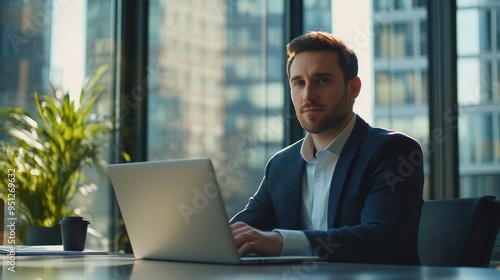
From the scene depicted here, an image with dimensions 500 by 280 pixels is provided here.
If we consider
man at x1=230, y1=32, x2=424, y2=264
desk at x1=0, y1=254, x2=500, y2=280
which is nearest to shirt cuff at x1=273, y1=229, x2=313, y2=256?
man at x1=230, y1=32, x2=424, y2=264

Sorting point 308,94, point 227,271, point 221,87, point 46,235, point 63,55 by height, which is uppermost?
point 63,55

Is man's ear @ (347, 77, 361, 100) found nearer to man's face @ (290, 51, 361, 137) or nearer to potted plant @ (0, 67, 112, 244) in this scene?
man's face @ (290, 51, 361, 137)

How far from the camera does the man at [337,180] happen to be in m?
2.02

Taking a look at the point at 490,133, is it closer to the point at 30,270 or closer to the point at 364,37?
the point at 364,37

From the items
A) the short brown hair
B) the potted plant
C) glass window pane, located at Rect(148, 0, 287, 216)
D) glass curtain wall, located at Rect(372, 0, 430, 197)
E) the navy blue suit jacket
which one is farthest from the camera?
glass window pane, located at Rect(148, 0, 287, 216)

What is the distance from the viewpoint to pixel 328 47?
8.31ft

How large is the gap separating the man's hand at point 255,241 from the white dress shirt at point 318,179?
1.76 feet

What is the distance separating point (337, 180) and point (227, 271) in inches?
33.1

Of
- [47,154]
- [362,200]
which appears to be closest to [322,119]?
[362,200]

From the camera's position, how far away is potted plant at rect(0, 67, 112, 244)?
461 cm

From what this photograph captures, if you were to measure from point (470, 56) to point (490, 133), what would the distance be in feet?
1.66

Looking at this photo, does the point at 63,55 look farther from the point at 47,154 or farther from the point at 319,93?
the point at 319,93

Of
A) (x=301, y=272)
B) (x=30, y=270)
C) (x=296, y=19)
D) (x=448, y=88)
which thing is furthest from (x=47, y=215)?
(x=301, y=272)

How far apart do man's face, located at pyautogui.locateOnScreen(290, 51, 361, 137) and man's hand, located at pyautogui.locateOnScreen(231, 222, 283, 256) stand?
26.9 inches
